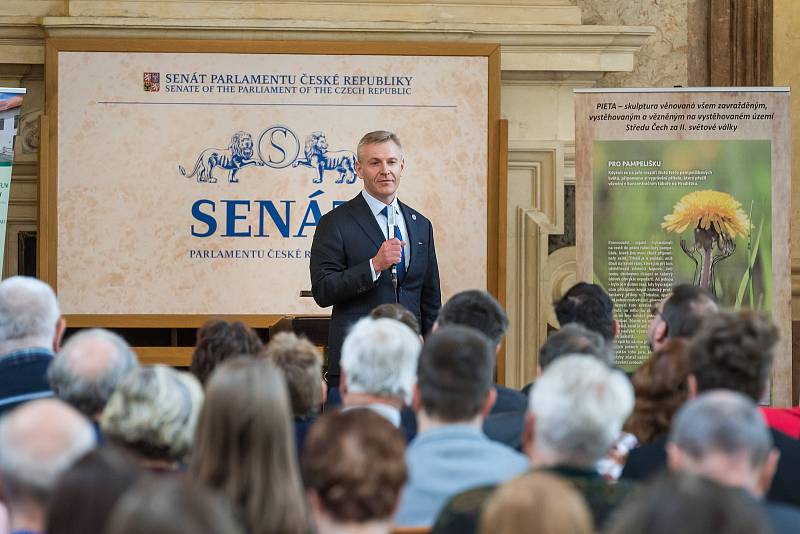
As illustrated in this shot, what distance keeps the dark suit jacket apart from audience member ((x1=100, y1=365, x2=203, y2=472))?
101 inches

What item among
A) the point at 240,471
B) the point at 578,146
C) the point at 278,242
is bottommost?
the point at 240,471

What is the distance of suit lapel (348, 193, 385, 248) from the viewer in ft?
18.4

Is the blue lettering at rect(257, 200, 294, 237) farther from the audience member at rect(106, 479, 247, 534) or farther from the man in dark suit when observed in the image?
the audience member at rect(106, 479, 247, 534)

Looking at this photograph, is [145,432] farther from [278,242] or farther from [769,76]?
[769,76]

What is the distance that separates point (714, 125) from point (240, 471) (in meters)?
4.89

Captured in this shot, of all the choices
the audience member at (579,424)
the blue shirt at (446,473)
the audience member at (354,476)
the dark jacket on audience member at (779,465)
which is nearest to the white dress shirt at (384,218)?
the dark jacket on audience member at (779,465)

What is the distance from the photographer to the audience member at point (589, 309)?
15.8 ft

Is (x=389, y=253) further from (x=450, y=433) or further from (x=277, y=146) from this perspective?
(x=277, y=146)

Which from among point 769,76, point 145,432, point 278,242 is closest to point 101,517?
point 145,432

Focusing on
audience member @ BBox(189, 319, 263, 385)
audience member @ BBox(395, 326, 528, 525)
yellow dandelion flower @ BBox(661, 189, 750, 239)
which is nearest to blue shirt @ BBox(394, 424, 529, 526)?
audience member @ BBox(395, 326, 528, 525)

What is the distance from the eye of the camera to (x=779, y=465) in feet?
10.3

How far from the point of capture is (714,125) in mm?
6797

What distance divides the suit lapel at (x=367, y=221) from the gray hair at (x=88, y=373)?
2.40 metres

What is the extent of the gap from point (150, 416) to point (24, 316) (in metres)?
1.35
